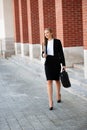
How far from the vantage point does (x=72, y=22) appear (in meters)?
13.2

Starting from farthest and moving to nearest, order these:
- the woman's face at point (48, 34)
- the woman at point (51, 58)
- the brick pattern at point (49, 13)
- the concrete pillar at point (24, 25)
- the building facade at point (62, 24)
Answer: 1. the concrete pillar at point (24, 25)
2. the brick pattern at point (49, 13)
3. the building facade at point (62, 24)
4. the woman at point (51, 58)
5. the woman's face at point (48, 34)

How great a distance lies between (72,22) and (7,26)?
14.2 metres

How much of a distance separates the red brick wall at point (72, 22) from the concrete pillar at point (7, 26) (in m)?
13.2

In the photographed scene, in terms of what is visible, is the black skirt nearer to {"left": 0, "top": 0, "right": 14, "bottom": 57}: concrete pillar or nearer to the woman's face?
the woman's face

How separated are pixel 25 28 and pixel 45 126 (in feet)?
47.5

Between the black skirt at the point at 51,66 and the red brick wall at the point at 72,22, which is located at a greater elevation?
the red brick wall at the point at 72,22

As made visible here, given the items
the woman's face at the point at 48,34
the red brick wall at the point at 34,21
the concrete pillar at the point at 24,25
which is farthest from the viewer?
the concrete pillar at the point at 24,25

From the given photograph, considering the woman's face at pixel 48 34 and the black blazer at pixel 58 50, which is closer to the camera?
the woman's face at pixel 48 34

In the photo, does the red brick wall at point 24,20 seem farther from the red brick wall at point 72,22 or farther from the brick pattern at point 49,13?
the red brick wall at point 72,22

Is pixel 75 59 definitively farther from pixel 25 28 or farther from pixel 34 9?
pixel 25 28

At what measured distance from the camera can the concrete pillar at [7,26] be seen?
2656cm

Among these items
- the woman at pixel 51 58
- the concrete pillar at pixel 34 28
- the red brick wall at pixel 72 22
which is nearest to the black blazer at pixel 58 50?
the woman at pixel 51 58

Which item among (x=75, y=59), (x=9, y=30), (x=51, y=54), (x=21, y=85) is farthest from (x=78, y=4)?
(x=9, y=30)

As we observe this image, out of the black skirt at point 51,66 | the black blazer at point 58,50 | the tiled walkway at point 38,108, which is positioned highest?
the black blazer at point 58,50
